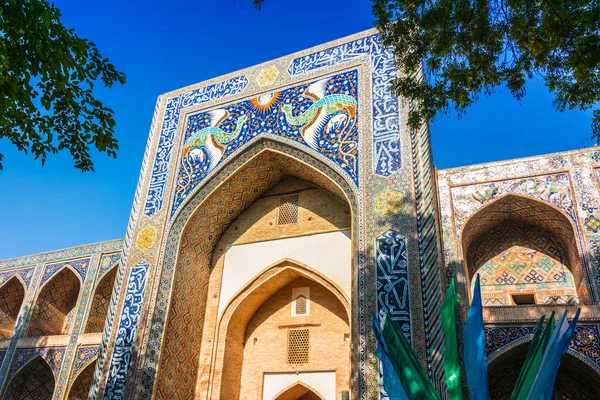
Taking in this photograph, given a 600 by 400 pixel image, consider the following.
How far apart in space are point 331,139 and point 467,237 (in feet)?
10.7

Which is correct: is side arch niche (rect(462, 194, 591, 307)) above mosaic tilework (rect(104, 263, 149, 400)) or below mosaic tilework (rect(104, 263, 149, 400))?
A: above

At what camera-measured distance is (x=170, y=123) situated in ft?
32.0

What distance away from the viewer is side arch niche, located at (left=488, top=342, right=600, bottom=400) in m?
7.42

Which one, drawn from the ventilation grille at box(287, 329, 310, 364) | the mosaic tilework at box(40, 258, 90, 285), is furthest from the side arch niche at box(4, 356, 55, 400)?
the ventilation grille at box(287, 329, 310, 364)

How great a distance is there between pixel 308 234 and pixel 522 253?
12.7 feet

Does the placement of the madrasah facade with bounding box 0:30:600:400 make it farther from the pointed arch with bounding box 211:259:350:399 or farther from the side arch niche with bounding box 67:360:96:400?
the side arch niche with bounding box 67:360:96:400

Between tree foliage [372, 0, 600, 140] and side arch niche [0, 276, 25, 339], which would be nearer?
tree foliage [372, 0, 600, 140]

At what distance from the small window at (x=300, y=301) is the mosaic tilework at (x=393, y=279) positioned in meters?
2.56

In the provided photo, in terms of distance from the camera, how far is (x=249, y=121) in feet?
29.0

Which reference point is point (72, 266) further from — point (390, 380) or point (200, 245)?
point (390, 380)

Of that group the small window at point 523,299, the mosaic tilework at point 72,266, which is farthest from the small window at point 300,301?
the mosaic tilework at point 72,266

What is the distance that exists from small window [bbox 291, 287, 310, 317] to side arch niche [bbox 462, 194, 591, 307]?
2.76m

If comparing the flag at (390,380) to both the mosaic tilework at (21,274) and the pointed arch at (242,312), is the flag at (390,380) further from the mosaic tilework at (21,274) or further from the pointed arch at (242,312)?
the mosaic tilework at (21,274)

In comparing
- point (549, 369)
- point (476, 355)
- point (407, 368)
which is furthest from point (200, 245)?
point (549, 369)
